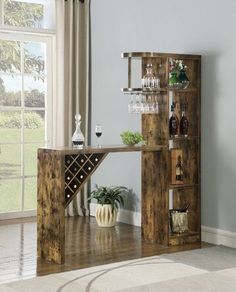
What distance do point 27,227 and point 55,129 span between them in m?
1.35

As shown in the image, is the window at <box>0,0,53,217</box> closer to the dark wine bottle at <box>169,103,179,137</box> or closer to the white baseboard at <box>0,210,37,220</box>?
the white baseboard at <box>0,210,37,220</box>

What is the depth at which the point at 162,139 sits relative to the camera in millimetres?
6086

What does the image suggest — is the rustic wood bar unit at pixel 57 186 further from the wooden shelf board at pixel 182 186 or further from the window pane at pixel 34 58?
the window pane at pixel 34 58

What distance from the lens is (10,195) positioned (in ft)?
24.7

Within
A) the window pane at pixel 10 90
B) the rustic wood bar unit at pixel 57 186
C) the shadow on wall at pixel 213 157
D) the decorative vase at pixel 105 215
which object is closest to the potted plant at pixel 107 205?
the decorative vase at pixel 105 215

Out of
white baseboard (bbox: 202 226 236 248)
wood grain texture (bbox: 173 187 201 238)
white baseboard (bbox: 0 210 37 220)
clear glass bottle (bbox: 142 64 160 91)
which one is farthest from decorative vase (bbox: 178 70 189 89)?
white baseboard (bbox: 0 210 37 220)

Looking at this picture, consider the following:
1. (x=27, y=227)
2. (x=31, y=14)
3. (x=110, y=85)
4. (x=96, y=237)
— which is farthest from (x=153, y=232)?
(x=31, y=14)

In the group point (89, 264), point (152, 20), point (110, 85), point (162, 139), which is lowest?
point (89, 264)

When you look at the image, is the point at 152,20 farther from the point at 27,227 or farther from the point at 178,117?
the point at 27,227

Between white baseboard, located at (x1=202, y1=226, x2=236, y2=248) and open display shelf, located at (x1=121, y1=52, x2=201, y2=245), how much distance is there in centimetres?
7

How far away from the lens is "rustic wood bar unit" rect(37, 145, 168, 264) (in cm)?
538

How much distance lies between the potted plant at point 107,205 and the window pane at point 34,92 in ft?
4.51

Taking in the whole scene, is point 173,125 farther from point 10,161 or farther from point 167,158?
point 10,161

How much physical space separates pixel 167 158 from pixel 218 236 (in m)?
0.91
